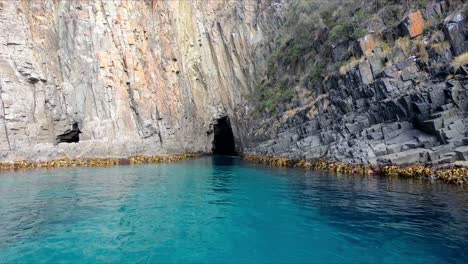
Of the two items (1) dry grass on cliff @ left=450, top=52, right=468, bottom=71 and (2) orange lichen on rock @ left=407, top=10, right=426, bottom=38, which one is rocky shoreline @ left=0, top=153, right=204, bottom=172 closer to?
(2) orange lichen on rock @ left=407, top=10, right=426, bottom=38

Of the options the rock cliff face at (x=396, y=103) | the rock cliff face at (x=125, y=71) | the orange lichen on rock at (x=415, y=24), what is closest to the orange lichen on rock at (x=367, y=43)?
the rock cliff face at (x=396, y=103)

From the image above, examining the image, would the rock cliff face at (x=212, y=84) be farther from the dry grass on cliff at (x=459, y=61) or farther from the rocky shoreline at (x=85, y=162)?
the rocky shoreline at (x=85, y=162)

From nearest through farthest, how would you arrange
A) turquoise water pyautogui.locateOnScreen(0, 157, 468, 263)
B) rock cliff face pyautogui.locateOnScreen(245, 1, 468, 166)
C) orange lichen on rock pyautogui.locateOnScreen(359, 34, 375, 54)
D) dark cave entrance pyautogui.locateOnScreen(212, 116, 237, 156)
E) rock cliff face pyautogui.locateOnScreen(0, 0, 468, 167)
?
turquoise water pyautogui.locateOnScreen(0, 157, 468, 263) < rock cliff face pyautogui.locateOnScreen(245, 1, 468, 166) < rock cliff face pyautogui.locateOnScreen(0, 0, 468, 167) < orange lichen on rock pyautogui.locateOnScreen(359, 34, 375, 54) < dark cave entrance pyautogui.locateOnScreen(212, 116, 237, 156)

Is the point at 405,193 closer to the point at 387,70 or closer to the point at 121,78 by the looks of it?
the point at 387,70

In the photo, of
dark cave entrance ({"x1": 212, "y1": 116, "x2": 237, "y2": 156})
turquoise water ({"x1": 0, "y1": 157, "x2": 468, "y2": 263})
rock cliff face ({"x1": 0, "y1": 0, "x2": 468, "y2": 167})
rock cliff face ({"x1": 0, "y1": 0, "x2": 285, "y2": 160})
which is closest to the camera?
turquoise water ({"x1": 0, "y1": 157, "x2": 468, "y2": 263})

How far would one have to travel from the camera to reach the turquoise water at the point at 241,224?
657 centimetres

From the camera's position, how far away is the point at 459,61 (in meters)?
17.0

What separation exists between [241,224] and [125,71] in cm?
3364

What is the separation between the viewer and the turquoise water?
6566 millimetres

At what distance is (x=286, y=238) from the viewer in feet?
24.9

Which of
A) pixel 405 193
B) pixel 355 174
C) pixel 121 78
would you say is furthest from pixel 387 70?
pixel 121 78

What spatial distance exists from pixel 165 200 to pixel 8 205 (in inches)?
218

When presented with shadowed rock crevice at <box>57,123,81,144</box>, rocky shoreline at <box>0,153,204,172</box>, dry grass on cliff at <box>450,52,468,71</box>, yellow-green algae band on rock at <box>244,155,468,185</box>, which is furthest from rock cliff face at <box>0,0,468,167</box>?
rocky shoreline at <box>0,153,204,172</box>

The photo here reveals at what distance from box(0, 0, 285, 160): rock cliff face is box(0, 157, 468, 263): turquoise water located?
70.1 ft
